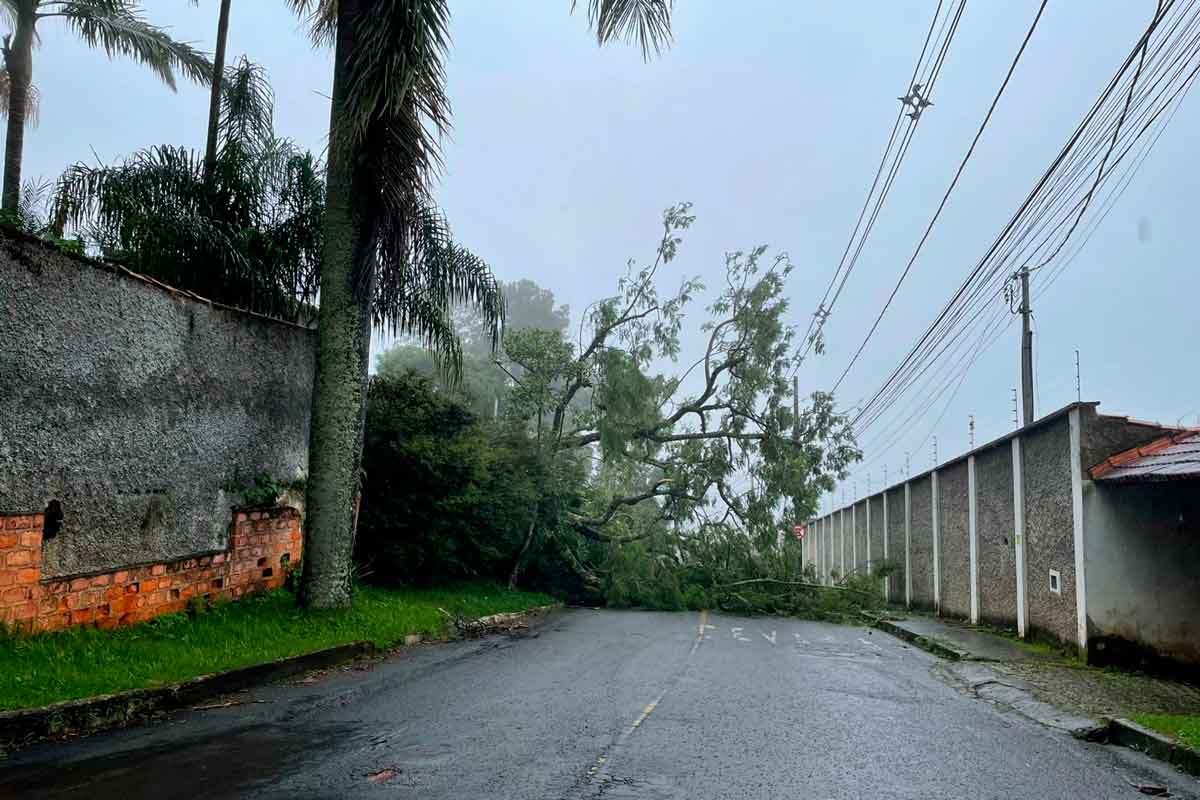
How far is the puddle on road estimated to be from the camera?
198 inches

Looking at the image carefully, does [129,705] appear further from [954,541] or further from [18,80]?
[954,541]

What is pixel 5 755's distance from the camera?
19.3 ft

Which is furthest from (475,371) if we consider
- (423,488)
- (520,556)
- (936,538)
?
(423,488)

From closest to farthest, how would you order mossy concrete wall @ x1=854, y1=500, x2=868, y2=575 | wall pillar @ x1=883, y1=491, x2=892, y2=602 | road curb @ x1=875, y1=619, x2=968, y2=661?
road curb @ x1=875, y1=619, x2=968, y2=661
wall pillar @ x1=883, y1=491, x2=892, y2=602
mossy concrete wall @ x1=854, y1=500, x2=868, y2=575

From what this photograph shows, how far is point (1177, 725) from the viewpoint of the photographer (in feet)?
24.9

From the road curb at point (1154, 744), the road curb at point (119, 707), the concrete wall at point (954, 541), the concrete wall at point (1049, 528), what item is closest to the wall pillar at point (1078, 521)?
the concrete wall at point (1049, 528)

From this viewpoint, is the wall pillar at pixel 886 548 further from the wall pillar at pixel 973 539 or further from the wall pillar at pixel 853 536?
the wall pillar at pixel 973 539

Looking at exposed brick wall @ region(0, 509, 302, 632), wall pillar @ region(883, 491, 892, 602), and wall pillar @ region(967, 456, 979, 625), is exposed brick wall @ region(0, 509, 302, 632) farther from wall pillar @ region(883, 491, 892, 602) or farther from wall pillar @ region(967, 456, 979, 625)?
wall pillar @ region(883, 491, 892, 602)

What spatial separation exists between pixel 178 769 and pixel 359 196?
8.26 m

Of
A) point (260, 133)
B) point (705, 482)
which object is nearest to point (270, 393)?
point (260, 133)

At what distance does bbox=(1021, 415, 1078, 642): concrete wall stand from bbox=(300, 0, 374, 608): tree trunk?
30.9 feet

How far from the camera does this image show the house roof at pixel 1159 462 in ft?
33.4

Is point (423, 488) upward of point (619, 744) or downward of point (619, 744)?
upward

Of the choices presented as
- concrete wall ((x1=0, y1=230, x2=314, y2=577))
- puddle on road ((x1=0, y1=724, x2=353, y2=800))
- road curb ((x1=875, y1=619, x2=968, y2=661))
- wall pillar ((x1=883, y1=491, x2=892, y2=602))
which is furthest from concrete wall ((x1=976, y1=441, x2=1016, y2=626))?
puddle on road ((x1=0, y1=724, x2=353, y2=800))
